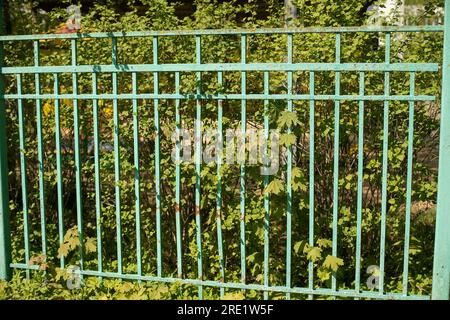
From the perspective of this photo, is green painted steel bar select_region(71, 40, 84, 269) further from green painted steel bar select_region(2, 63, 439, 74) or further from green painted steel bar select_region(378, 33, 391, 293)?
green painted steel bar select_region(378, 33, 391, 293)

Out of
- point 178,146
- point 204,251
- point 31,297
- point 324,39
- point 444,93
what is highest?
point 324,39

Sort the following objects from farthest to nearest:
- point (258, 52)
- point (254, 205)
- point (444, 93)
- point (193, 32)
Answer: point (258, 52) → point (254, 205) → point (193, 32) → point (444, 93)

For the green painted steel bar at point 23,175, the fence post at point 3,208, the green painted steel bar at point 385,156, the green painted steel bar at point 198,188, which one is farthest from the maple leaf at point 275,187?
the fence post at point 3,208

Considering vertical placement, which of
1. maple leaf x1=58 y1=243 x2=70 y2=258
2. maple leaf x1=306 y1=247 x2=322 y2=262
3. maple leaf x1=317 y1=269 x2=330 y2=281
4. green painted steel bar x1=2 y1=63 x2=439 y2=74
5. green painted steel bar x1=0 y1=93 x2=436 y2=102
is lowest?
maple leaf x1=317 y1=269 x2=330 y2=281

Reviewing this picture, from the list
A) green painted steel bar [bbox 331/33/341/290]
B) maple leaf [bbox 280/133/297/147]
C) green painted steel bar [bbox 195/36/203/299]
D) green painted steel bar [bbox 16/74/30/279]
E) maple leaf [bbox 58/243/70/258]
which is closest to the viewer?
green painted steel bar [bbox 331/33/341/290]

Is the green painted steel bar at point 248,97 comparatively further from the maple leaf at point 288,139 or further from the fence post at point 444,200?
the maple leaf at point 288,139

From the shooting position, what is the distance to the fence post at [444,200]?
354 cm

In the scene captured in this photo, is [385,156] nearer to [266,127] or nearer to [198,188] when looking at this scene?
[266,127]

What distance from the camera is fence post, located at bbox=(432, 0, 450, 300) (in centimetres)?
354

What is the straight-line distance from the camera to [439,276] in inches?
145

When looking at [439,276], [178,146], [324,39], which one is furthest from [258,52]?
[439,276]

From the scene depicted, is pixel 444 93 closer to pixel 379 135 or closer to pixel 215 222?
pixel 379 135

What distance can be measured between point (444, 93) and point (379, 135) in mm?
728

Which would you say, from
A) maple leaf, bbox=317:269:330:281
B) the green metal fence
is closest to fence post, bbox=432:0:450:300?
the green metal fence
